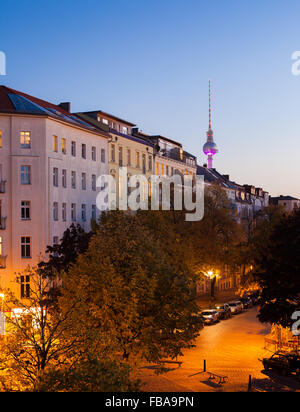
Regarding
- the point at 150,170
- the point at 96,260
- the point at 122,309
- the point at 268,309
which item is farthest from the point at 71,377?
the point at 150,170

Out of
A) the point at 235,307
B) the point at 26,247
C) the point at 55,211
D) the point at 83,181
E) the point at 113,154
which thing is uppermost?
the point at 113,154

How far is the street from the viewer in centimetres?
2916

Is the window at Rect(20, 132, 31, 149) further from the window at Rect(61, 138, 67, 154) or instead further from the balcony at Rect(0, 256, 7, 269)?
the balcony at Rect(0, 256, 7, 269)

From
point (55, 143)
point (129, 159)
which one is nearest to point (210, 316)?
point (55, 143)

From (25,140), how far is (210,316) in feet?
79.0

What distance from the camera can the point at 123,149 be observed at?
63.9 m

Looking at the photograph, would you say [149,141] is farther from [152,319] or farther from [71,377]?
[71,377]

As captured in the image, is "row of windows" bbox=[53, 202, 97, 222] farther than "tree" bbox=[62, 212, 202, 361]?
Yes

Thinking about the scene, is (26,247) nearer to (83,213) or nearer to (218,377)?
(83,213)

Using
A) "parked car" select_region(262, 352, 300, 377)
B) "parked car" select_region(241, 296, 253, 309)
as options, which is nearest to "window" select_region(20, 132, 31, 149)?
"parked car" select_region(262, 352, 300, 377)

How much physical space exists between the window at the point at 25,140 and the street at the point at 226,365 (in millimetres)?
22990

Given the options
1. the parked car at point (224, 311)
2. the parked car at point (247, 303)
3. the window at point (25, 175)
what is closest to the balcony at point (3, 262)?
the window at point (25, 175)

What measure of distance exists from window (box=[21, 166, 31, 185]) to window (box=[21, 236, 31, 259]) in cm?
502

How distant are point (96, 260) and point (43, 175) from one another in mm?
21407
